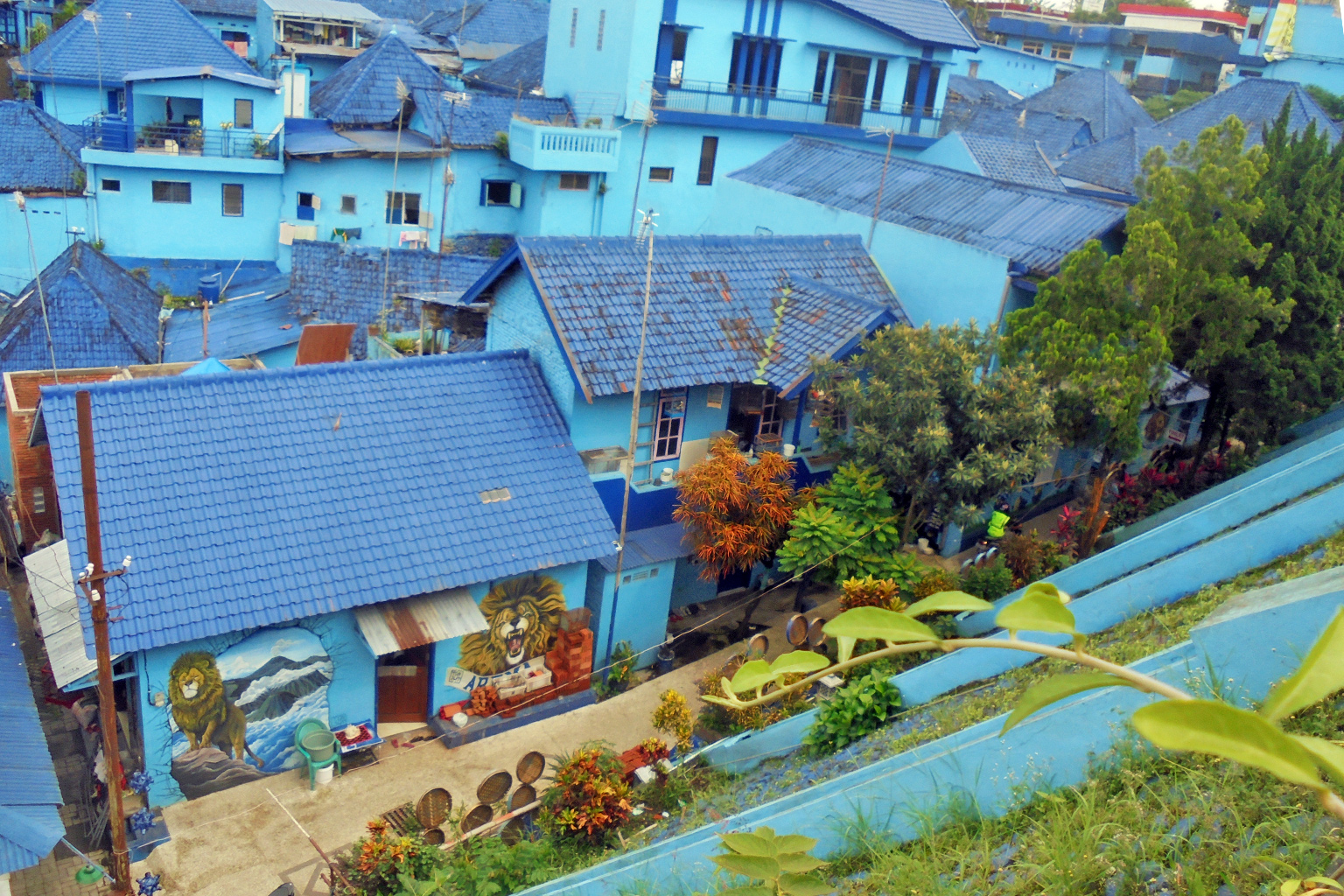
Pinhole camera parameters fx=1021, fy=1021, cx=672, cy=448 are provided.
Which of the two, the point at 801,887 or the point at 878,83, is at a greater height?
the point at 878,83

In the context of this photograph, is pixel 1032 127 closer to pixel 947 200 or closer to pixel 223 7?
pixel 947 200

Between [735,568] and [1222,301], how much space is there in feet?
28.9

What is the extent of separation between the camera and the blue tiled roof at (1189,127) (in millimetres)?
34875

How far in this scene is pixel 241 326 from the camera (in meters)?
25.0

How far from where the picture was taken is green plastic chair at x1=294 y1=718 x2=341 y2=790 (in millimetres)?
13328

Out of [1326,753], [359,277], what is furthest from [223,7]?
[1326,753]

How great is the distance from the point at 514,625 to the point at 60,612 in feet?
19.7

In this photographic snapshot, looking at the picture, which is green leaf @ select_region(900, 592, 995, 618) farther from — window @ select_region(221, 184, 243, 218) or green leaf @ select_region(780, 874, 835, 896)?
window @ select_region(221, 184, 243, 218)

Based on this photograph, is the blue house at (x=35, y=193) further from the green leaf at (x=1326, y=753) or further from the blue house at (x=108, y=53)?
the green leaf at (x=1326, y=753)

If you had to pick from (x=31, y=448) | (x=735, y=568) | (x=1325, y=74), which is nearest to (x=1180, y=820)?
(x=735, y=568)

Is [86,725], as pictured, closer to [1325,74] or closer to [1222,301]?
[1222,301]

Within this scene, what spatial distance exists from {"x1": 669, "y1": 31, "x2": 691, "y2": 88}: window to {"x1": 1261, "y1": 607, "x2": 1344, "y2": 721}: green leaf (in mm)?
31468

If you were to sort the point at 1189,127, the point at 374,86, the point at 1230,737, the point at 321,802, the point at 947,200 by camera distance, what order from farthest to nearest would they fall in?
the point at 1189,127, the point at 374,86, the point at 947,200, the point at 321,802, the point at 1230,737

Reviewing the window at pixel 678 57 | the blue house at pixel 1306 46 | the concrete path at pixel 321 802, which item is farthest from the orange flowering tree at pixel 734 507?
the blue house at pixel 1306 46
